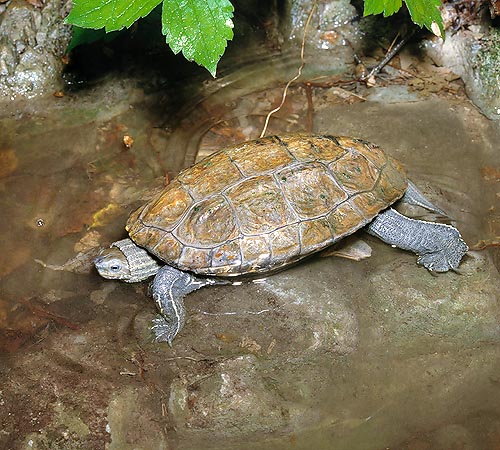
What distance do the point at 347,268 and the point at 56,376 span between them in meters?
1.84

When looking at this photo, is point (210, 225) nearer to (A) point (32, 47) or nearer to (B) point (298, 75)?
(B) point (298, 75)

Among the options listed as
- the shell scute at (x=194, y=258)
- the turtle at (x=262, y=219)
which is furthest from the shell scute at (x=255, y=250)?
the shell scute at (x=194, y=258)

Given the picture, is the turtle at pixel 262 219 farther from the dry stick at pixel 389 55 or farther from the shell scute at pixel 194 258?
the dry stick at pixel 389 55

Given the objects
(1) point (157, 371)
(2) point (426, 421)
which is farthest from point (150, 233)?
(2) point (426, 421)

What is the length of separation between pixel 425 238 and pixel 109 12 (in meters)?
2.22

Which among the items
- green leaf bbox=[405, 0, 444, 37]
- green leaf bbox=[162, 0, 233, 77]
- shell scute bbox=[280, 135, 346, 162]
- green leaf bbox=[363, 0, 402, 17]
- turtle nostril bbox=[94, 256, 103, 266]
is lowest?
turtle nostril bbox=[94, 256, 103, 266]

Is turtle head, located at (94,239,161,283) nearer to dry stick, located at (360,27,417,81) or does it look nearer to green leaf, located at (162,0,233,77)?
green leaf, located at (162,0,233,77)

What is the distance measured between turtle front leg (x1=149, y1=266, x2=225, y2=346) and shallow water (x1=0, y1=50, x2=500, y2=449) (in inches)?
2.9

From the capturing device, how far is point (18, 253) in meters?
3.75

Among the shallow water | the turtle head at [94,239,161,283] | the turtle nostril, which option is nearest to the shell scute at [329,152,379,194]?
the shallow water

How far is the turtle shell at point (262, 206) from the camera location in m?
3.14

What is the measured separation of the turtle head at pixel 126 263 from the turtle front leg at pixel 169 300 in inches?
4.2

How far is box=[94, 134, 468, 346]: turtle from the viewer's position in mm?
3150

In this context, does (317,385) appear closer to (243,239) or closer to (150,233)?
(243,239)
